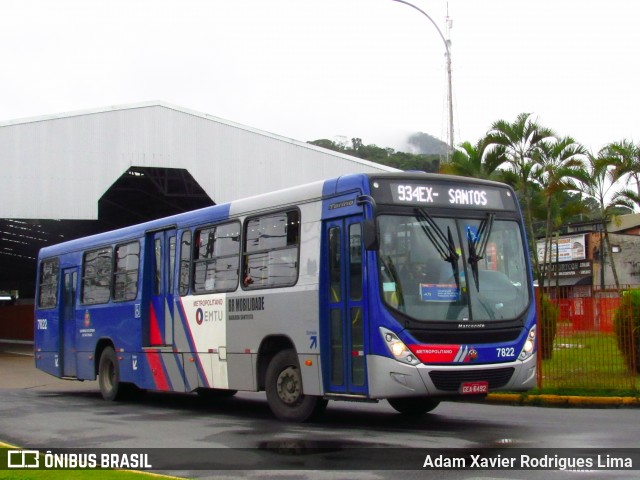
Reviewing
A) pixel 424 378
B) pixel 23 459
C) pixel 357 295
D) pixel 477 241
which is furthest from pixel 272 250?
pixel 23 459

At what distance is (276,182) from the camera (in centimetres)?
3250

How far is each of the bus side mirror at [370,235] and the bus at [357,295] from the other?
14 mm

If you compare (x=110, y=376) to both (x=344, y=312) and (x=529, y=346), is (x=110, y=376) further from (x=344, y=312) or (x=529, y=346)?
(x=529, y=346)

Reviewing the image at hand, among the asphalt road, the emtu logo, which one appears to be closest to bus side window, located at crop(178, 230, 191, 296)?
the asphalt road

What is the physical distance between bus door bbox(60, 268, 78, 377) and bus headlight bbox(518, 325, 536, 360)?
34.0 feet

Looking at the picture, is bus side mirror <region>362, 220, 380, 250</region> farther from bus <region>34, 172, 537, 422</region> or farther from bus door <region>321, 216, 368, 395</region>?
bus door <region>321, 216, 368, 395</region>

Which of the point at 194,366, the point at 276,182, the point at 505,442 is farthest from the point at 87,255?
the point at 276,182

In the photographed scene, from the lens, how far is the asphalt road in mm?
8523

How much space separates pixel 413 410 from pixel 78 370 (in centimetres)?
808

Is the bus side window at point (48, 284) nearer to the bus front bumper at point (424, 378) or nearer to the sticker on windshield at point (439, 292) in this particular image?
the bus front bumper at point (424, 378)

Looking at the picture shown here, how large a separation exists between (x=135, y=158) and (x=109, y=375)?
1479 centimetres

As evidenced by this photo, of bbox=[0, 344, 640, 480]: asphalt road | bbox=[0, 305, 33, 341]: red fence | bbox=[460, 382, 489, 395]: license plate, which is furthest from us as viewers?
bbox=[0, 305, 33, 341]: red fence

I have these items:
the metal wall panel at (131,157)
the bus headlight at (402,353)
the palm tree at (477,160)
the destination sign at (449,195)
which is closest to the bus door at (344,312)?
the bus headlight at (402,353)

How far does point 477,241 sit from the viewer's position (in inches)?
441
